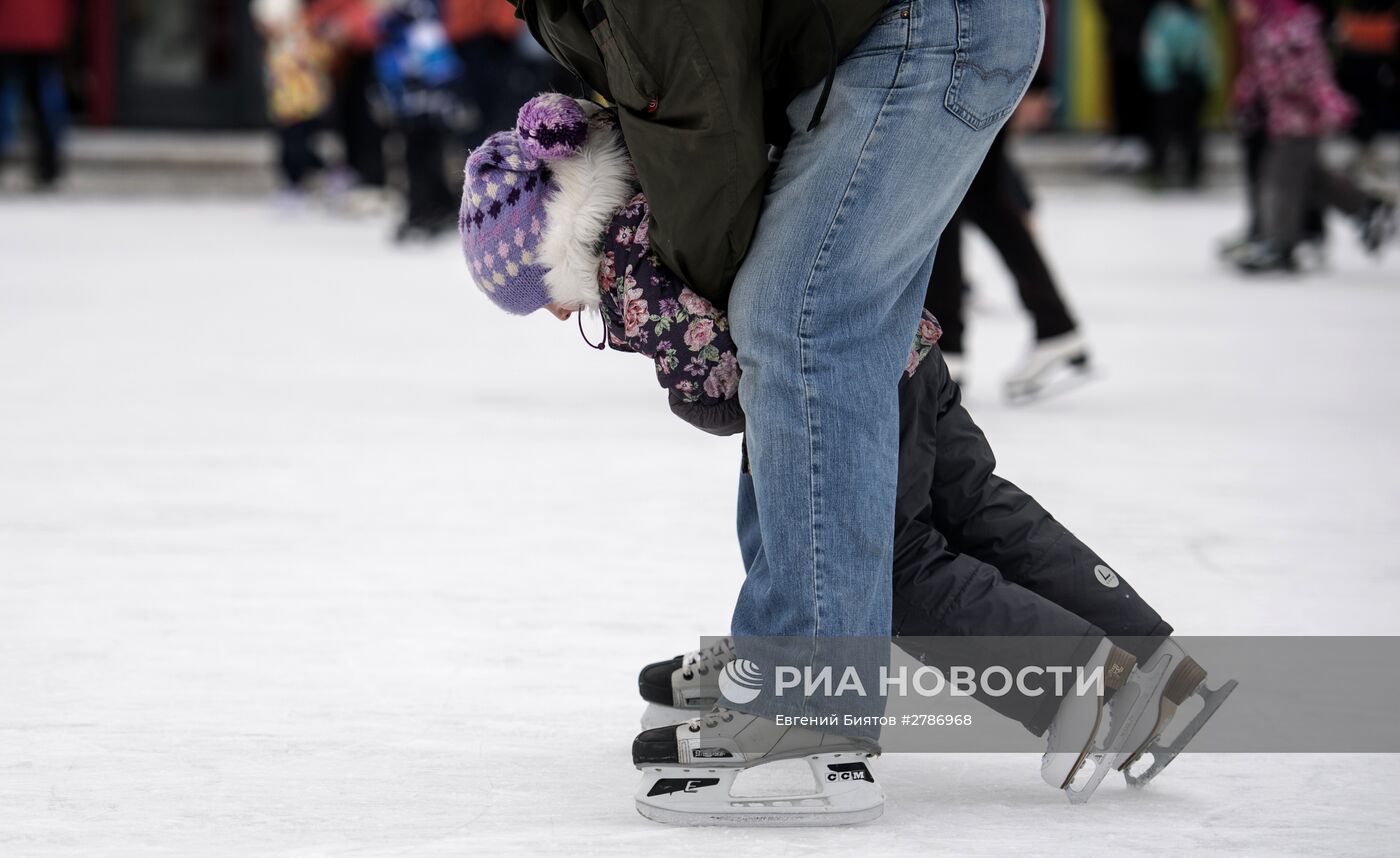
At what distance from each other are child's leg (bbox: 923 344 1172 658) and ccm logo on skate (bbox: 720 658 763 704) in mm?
295

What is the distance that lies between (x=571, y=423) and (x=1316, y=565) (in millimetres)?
1906

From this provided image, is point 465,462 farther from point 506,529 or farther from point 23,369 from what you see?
point 23,369

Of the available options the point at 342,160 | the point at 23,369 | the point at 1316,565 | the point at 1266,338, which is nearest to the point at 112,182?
the point at 342,160

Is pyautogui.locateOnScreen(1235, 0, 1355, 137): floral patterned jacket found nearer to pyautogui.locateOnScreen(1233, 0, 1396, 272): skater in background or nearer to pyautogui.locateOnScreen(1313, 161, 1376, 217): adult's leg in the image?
pyautogui.locateOnScreen(1233, 0, 1396, 272): skater in background

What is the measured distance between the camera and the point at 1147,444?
421 cm

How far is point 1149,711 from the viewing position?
2.06 meters

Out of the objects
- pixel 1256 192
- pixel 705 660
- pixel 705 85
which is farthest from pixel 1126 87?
pixel 705 85

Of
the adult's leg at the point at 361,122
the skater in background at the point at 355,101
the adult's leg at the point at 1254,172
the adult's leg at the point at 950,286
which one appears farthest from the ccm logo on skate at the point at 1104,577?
the adult's leg at the point at 361,122

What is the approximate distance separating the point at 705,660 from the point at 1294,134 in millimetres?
5566

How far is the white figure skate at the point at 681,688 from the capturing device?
2.32 m

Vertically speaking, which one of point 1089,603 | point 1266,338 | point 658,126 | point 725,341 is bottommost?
point 1266,338

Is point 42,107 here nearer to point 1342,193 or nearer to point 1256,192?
point 1256,192

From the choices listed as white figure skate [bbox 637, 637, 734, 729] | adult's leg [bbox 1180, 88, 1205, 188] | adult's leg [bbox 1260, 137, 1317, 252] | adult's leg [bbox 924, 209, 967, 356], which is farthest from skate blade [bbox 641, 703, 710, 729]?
adult's leg [bbox 1180, 88, 1205, 188]

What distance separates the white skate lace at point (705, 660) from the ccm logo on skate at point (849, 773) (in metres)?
0.34
